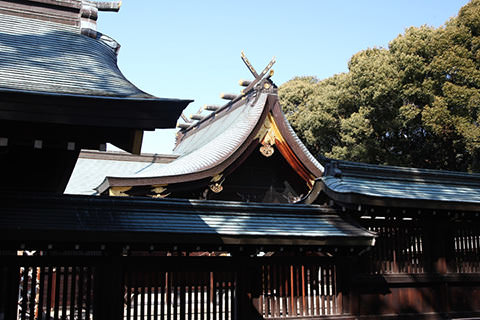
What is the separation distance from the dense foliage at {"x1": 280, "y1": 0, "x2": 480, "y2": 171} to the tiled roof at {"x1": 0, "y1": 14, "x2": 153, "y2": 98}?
59.4ft

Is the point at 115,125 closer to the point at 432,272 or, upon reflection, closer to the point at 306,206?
the point at 306,206

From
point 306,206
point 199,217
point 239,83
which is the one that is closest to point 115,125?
point 199,217

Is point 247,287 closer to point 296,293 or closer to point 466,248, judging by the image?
point 296,293

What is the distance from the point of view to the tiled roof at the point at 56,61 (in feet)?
18.7

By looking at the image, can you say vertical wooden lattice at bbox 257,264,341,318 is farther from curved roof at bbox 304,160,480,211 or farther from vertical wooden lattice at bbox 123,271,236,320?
curved roof at bbox 304,160,480,211

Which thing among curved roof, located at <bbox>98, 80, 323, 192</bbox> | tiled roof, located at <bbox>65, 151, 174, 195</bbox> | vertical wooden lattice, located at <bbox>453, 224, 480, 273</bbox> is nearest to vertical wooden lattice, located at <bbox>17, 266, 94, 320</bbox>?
curved roof, located at <bbox>98, 80, 323, 192</bbox>

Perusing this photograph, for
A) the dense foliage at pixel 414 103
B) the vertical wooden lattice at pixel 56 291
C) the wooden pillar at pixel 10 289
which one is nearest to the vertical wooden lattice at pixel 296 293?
the vertical wooden lattice at pixel 56 291

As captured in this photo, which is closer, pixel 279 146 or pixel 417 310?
pixel 417 310

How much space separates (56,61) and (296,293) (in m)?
5.59

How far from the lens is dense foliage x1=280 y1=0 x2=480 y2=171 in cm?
2244

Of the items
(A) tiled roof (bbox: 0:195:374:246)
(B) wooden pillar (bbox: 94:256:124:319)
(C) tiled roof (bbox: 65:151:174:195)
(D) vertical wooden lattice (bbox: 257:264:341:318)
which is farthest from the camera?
(C) tiled roof (bbox: 65:151:174:195)

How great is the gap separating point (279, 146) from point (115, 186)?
4.81m

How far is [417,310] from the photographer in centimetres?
984

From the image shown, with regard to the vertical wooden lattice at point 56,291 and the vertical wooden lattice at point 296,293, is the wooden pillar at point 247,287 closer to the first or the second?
the vertical wooden lattice at point 296,293
